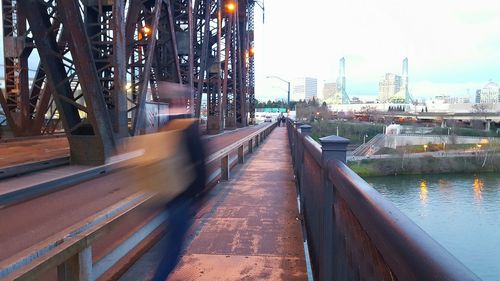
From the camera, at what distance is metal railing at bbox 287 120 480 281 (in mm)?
1191

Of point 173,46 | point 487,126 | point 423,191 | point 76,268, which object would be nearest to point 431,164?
point 423,191

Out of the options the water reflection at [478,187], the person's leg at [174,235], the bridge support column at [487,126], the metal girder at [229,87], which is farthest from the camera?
the bridge support column at [487,126]

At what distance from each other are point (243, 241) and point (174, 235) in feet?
4.41

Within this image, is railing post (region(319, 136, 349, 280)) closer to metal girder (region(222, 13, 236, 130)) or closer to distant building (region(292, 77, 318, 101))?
metal girder (region(222, 13, 236, 130))

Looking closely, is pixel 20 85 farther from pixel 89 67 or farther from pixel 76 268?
pixel 76 268

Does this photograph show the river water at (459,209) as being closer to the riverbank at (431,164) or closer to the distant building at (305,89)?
the riverbank at (431,164)

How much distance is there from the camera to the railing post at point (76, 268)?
3037 millimetres

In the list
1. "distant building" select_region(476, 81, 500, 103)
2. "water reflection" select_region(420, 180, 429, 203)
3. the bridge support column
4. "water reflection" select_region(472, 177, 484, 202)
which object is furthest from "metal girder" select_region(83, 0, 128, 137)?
"distant building" select_region(476, 81, 500, 103)

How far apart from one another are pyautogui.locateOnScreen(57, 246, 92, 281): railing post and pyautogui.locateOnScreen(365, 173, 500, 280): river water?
1654 cm

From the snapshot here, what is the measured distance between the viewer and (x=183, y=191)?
179 inches

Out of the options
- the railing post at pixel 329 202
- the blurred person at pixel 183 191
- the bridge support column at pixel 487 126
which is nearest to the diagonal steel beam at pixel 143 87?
the blurred person at pixel 183 191

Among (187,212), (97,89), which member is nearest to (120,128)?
(97,89)

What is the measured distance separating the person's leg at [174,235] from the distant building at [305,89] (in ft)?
516

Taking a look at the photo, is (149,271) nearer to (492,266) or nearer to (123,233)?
(123,233)
